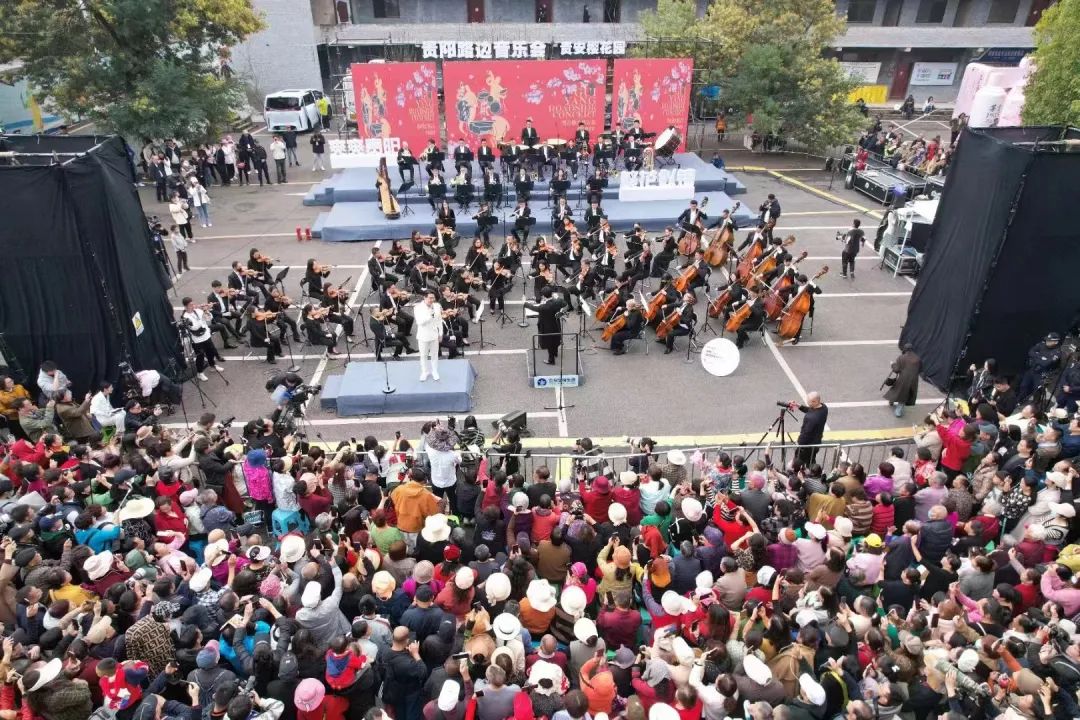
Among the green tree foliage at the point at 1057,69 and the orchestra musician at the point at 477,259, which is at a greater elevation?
the green tree foliage at the point at 1057,69

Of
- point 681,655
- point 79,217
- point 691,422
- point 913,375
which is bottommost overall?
point 691,422

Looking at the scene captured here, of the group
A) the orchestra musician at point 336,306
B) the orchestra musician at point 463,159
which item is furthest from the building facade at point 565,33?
the orchestra musician at point 336,306

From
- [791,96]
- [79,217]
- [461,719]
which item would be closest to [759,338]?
[461,719]

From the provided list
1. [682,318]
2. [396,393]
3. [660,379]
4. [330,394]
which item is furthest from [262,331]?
[682,318]

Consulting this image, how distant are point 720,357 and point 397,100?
17.4m

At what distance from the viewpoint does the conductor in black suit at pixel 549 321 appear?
13086 millimetres

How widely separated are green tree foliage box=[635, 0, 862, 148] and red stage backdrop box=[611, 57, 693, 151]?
10.0 feet

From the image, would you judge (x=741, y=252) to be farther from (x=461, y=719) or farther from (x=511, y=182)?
(x=461, y=719)

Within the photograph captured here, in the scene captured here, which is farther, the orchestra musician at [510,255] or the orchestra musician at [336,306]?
the orchestra musician at [510,255]

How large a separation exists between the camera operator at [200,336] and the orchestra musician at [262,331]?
752 mm

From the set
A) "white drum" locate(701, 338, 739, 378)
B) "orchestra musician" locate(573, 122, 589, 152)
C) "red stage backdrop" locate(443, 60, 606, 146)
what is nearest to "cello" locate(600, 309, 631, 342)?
"white drum" locate(701, 338, 739, 378)

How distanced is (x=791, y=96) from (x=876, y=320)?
1438 cm

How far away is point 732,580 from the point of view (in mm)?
6652

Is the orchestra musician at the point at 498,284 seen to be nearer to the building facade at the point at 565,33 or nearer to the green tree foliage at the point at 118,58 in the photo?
the green tree foliage at the point at 118,58
